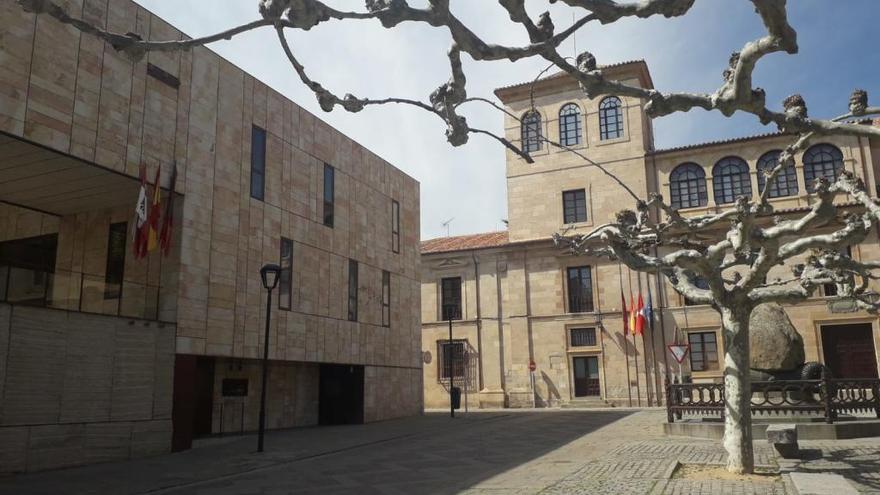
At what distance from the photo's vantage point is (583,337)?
3506 cm

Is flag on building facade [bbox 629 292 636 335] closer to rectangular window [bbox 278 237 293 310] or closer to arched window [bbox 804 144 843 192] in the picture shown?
arched window [bbox 804 144 843 192]

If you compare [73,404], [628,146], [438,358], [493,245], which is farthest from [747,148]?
[73,404]

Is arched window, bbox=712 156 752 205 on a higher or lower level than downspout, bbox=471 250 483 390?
higher

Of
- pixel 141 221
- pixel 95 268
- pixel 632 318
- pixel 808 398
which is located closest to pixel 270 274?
pixel 141 221

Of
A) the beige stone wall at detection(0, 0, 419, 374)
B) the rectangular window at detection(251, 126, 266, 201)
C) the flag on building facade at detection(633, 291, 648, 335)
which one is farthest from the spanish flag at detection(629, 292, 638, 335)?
the rectangular window at detection(251, 126, 266, 201)

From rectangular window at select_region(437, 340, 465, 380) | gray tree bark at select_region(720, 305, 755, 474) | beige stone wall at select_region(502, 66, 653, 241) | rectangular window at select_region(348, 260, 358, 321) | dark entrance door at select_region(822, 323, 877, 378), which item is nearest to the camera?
gray tree bark at select_region(720, 305, 755, 474)

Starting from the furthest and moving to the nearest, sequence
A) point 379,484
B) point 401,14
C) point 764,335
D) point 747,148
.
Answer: point 747,148
point 764,335
point 379,484
point 401,14

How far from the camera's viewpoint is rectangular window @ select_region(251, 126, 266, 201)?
63.7 feet

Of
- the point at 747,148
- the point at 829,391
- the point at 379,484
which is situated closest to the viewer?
the point at 379,484

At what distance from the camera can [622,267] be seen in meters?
34.5

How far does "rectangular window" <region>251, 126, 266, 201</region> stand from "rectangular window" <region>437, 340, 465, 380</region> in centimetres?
2033

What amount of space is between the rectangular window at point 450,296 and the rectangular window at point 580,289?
6638 mm

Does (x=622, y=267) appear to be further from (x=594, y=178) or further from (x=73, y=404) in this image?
(x=73, y=404)

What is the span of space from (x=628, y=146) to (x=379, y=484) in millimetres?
29050
